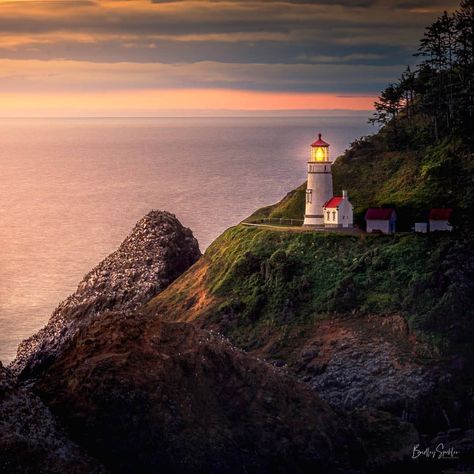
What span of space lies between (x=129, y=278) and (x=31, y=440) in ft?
149

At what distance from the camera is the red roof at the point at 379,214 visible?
93938mm

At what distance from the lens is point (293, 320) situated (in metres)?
87.9

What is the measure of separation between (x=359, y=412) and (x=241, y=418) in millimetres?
10091

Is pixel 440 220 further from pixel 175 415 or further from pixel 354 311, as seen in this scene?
pixel 175 415

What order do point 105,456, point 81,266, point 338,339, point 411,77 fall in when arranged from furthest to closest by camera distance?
point 81,266
point 411,77
point 338,339
point 105,456

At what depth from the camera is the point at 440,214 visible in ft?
302

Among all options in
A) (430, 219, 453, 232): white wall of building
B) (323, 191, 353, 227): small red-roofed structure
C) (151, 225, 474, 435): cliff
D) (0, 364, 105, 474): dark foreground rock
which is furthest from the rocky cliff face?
(0, 364, 105, 474): dark foreground rock

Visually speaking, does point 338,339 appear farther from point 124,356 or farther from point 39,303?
point 39,303

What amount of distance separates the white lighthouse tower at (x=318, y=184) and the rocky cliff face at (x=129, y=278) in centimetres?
1141

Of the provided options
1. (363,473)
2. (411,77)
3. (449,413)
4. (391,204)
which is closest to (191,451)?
(363,473)

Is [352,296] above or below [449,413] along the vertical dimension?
above

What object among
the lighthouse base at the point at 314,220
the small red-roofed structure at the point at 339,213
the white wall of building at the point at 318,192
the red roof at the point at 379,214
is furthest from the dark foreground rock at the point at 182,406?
the white wall of building at the point at 318,192

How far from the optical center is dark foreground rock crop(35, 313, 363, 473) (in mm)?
59750

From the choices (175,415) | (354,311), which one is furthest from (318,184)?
(175,415)
